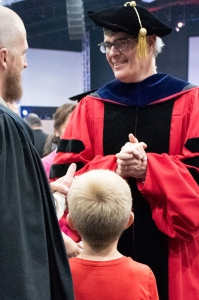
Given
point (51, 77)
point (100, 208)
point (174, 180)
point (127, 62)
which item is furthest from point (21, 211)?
point (51, 77)

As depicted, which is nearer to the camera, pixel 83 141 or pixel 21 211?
pixel 21 211

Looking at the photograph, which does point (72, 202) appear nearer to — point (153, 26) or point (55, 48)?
point (153, 26)

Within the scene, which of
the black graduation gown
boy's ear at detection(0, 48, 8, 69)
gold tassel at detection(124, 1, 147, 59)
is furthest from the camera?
gold tassel at detection(124, 1, 147, 59)

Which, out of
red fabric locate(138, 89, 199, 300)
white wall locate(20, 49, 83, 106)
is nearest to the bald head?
red fabric locate(138, 89, 199, 300)

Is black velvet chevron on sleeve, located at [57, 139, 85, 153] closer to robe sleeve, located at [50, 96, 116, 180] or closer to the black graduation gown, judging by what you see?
robe sleeve, located at [50, 96, 116, 180]

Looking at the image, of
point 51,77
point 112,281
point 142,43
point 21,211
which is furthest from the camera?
point 51,77

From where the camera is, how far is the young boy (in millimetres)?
1641

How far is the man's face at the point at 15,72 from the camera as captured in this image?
1.52 metres

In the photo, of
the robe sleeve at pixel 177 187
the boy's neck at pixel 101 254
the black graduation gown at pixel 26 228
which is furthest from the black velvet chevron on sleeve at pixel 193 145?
the black graduation gown at pixel 26 228

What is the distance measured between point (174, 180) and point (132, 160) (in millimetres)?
207

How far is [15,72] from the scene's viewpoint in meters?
1.53

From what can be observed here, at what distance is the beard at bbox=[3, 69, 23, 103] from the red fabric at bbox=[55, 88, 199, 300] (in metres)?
0.65

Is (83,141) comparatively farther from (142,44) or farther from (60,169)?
→ (142,44)

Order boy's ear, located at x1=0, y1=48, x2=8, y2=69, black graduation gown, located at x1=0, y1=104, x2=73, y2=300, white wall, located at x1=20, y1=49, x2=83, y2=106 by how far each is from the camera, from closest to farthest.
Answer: black graduation gown, located at x1=0, y1=104, x2=73, y2=300 → boy's ear, located at x1=0, y1=48, x2=8, y2=69 → white wall, located at x1=20, y1=49, x2=83, y2=106
